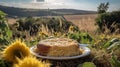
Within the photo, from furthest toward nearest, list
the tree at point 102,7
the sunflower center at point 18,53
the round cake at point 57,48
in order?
the tree at point 102,7, the round cake at point 57,48, the sunflower center at point 18,53

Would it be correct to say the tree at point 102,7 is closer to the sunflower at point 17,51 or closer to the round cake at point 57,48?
the round cake at point 57,48

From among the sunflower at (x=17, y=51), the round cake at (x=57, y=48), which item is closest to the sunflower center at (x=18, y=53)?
the sunflower at (x=17, y=51)

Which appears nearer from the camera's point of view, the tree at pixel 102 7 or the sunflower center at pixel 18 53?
the sunflower center at pixel 18 53

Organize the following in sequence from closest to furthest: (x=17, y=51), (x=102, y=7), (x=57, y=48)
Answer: (x=17, y=51)
(x=57, y=48)
(x=102, y=7)

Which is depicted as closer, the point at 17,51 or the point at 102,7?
the point at 17,51

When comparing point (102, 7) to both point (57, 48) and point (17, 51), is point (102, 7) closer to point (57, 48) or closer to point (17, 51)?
point (57, 48)

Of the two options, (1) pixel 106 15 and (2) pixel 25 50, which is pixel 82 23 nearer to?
(2) pixel 25 50

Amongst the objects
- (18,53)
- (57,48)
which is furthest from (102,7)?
(18,53)

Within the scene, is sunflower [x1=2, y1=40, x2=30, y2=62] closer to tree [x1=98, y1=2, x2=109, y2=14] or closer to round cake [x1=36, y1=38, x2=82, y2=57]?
round cake [x1=36, y1=38, x2=82, y2=57]
